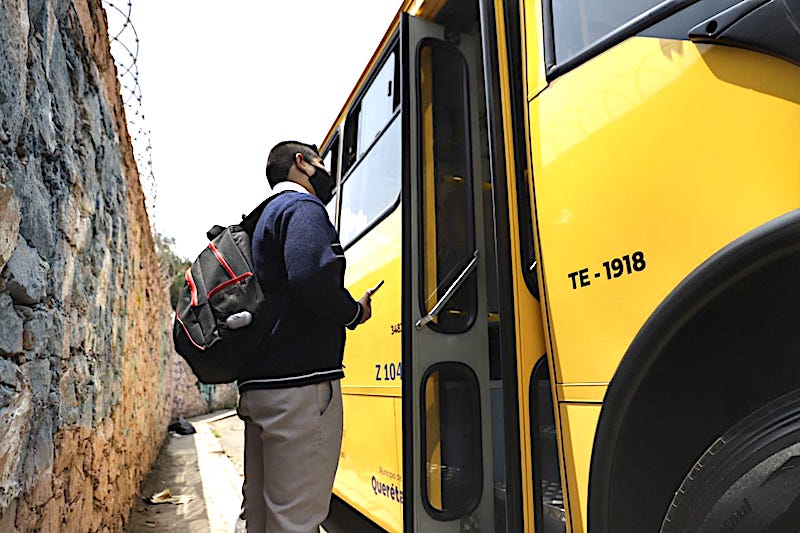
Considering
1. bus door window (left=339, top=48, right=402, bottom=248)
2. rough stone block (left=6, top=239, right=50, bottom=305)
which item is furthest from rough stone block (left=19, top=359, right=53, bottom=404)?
bus door window (left=339, top=48, right=402, bottom=248)

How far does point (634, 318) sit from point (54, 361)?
1.89 metres

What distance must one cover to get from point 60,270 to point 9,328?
0.60 m

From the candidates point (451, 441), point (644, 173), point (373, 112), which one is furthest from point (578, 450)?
point (373, 112)

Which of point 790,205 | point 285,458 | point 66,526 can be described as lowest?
point 66,526

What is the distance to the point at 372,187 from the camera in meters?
3.61

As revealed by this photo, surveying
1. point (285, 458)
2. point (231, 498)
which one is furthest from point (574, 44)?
point (231, 498)

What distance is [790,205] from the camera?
117 cm

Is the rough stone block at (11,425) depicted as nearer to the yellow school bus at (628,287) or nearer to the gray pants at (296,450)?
the gray pants at (296,450)

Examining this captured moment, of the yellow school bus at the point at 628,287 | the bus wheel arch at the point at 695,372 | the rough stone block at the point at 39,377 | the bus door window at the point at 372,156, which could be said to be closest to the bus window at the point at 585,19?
the yellow school bus at the point at 628,287

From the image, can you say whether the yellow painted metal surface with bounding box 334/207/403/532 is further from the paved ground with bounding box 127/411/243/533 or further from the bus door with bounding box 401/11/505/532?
the paved ground with bounding box 127/411/243/533

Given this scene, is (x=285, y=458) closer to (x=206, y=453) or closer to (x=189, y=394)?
(x=206, y=453)

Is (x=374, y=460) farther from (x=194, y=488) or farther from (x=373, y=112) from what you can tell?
(x=194, y=488)

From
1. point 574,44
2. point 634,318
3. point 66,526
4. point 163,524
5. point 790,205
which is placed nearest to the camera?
point 790,205

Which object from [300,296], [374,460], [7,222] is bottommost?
[374,460]
